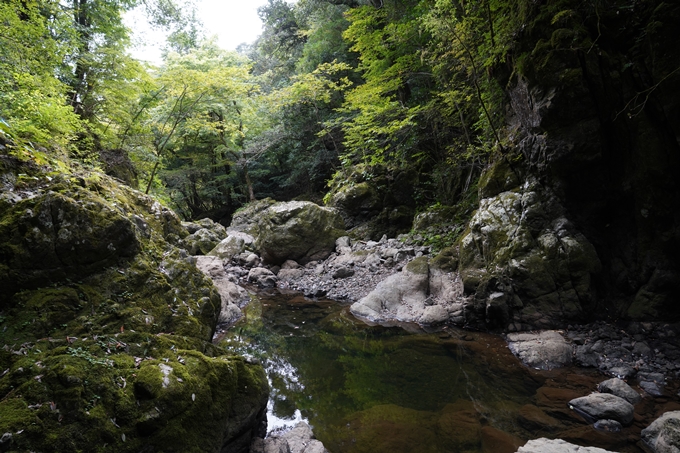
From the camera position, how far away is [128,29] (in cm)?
1220

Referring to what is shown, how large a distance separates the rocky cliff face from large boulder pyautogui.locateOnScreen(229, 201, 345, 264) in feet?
23.7

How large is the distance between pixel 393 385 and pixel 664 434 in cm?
333

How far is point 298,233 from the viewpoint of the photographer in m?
13.5

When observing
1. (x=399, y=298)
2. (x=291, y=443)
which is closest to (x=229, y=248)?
(x=399, y=298)

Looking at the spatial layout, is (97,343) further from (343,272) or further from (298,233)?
(298,233)

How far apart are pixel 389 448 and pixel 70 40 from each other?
12.3m

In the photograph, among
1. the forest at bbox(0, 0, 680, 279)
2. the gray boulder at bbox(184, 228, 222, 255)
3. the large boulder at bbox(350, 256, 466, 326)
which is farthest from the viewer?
the gray boulder at bbox(184, 228, 222, 255)

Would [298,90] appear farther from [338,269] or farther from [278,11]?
[278,11]

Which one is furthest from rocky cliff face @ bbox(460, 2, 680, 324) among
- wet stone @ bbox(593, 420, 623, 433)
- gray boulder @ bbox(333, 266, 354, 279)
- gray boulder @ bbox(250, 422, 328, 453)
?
gray boulder @ bbox(333, 266, 354, 279)

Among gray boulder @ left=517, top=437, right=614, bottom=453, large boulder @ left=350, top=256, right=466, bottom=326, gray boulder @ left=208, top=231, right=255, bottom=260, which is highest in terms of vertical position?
gray boulder @ left=208, top=231, right=255, bottom=260

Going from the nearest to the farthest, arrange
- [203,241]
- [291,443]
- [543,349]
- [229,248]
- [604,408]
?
[291,443] → [604,408] → [543,349] → [229,248] → [203,241]

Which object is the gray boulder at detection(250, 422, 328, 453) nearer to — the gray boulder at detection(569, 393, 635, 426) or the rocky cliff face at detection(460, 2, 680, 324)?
the gray boulder at detection(569, 393, 635, 426)

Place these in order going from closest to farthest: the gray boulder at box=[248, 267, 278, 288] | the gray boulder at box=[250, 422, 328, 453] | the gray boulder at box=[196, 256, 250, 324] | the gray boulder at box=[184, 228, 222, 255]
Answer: the gray boulder at box=[250, 422, 328, 453]
the gray boulder at box=[196, 256, 250, 324]
the gray boulder at box=[248, 267, 278, 288]
the gray boulder at box=[184, 228, 222, 255]

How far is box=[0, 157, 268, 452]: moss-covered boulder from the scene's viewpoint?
269 cm
